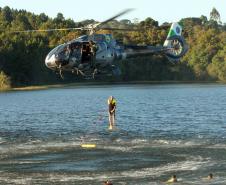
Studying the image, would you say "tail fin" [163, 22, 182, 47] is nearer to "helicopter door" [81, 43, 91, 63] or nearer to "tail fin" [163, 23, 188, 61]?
"tail fin" [163, 23, 188, 61]

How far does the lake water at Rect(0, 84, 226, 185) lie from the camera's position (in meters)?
48.0

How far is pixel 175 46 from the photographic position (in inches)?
2591

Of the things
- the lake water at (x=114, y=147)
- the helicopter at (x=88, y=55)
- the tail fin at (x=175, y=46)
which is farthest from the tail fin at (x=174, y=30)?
the helicopter at (x=88, y=55)

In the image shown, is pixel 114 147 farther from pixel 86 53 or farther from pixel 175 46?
pixel 175 46

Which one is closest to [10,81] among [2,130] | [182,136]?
[2,130]

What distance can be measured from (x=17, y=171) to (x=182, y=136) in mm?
22329

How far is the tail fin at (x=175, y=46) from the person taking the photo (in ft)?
213

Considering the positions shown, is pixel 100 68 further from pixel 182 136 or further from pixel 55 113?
pixel 55 113

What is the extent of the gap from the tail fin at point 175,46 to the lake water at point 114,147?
7655 millimetres

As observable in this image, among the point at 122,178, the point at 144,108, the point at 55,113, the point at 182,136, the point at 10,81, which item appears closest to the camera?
the point at 122,178

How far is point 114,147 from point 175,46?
39.2 feet

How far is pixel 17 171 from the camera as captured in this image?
4956 centimetres

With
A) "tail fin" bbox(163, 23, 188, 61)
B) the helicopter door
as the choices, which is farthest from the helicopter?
"tail fin" bbox(163, 23, 188, 61)

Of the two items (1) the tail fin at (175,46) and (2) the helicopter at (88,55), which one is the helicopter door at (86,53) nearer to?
(2) the helicopter at (88,55)
